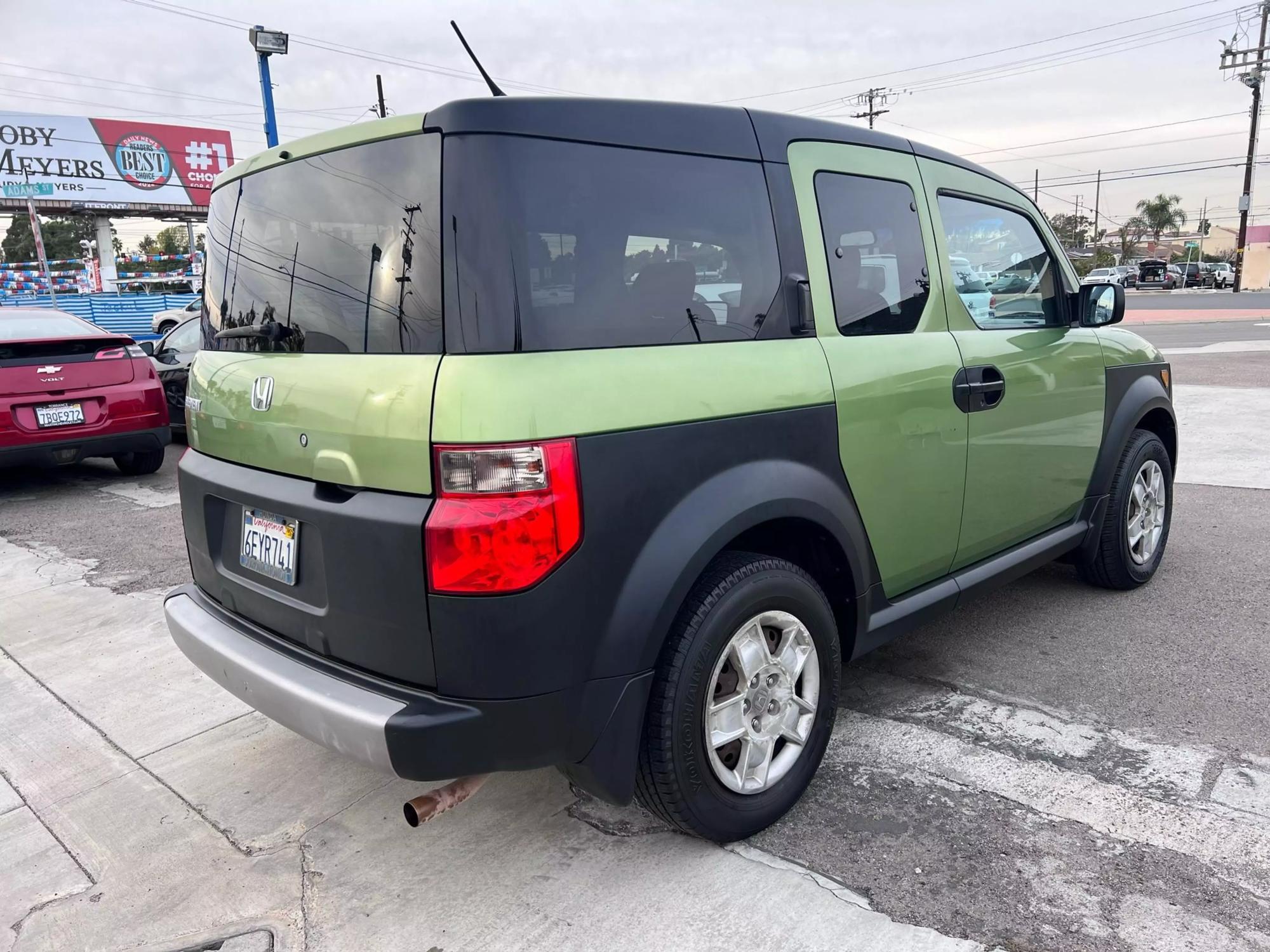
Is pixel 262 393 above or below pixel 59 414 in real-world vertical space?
above

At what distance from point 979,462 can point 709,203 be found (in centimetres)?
145

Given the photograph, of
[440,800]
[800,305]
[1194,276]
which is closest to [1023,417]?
[800,305]

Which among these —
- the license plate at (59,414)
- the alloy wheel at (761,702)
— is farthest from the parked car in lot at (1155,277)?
the alloy wheel at (761,702)

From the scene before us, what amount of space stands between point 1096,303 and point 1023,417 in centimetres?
80

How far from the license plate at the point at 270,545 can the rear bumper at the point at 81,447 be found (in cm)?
550

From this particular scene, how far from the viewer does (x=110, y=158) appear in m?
39.9

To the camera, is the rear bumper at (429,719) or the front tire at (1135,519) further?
the front tire at (1135,519)

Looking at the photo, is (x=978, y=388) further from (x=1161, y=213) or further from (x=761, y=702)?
(x=1161, y=213)

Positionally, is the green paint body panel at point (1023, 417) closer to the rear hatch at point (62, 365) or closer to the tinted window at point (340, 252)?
the tinted window at point (340, 252)

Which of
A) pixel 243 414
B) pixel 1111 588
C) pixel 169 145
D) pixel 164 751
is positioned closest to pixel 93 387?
pixel 164 751

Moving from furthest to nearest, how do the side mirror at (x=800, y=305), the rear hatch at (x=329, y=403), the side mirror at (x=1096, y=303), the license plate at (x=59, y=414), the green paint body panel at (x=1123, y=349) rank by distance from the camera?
the license plate at (x=59, y=414) → the green paint body panel at (x=1123, y=349) → the side mirror at (x=1096, y=303) → the side mirror at (x=800, y=305) → the rear hatch at (x=329, y=403)

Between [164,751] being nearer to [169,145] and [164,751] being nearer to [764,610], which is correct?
[764,610]

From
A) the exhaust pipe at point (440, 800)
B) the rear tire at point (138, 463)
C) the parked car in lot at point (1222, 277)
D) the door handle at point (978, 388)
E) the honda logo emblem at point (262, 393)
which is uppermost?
the parked car in lot at point (1222, 277)

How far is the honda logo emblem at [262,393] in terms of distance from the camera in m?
2.47
